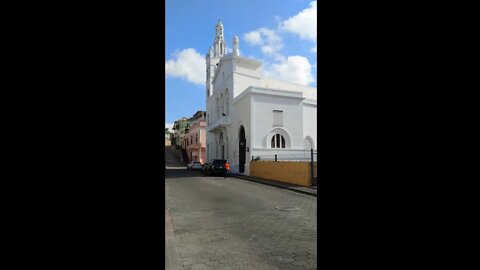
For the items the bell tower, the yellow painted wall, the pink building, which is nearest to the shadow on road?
the yellow painted wall

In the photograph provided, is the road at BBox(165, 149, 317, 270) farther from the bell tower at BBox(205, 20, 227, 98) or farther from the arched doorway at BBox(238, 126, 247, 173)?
the bell tower at BBox(205, 20, 227, 98)

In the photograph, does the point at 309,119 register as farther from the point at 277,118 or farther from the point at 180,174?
the point at 180,174

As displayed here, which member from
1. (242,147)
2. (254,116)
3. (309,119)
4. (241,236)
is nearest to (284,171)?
(254,116)

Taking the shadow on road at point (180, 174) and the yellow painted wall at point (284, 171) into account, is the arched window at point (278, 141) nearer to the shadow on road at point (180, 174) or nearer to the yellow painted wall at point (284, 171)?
the yellow painted wall at point (284, 171)

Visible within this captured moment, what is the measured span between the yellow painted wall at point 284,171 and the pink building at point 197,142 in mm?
22621

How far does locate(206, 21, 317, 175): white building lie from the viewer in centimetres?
2547

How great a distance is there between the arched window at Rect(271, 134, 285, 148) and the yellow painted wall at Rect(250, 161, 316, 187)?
3.20 m

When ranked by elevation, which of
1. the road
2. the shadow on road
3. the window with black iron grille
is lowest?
the shadow on road

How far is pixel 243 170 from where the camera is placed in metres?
27.0

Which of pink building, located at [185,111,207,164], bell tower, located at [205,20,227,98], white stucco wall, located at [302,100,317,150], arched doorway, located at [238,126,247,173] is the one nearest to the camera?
arched doorway, located at [238,126,247,173]
